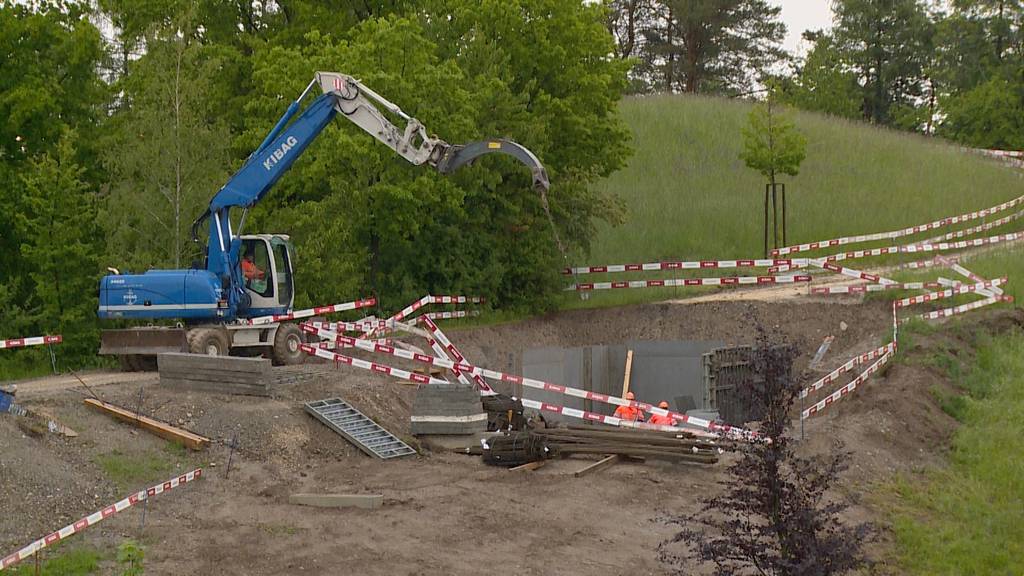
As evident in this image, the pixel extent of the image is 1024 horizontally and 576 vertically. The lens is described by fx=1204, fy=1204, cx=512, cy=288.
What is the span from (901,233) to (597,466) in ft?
71.8

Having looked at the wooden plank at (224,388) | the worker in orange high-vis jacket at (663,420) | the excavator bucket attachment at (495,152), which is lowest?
the worker in orange high-vis jacket at (663,420)

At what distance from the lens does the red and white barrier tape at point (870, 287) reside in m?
27.3

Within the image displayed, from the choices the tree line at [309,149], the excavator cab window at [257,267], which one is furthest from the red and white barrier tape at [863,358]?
the excavator cab window at [257,267]

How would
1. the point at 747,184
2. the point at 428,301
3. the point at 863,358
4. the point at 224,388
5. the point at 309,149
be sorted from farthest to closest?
the point at 747,184, the point at 309,149, the point at 428,301, the point at 863,358, the point at 224,388

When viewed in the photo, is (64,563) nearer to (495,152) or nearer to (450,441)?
(450,441)

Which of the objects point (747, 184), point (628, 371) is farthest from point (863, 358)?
point (747, 184)

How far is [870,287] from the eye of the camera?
92.8ft

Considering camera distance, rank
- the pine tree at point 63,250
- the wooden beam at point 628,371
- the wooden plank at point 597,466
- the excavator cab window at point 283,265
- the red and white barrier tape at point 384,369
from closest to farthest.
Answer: the wooden plank at point 597,466 → the red and white barrier tape at point 384,369 → the excavator cab window at point 283,265 → the pine tree at point 63,250 → the wooden beam at point 628,371

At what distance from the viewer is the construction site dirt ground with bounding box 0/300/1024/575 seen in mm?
12695

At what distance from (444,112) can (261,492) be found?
1427cm

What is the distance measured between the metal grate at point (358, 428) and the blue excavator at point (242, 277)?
2.85m

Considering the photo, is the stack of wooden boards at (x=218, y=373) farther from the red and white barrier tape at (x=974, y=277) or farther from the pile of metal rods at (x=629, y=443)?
the red and white barrier tape at (x=974, y=277)

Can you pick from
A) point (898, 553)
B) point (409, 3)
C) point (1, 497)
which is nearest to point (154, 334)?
point (1, 497)

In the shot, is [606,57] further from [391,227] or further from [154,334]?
[154,334]
